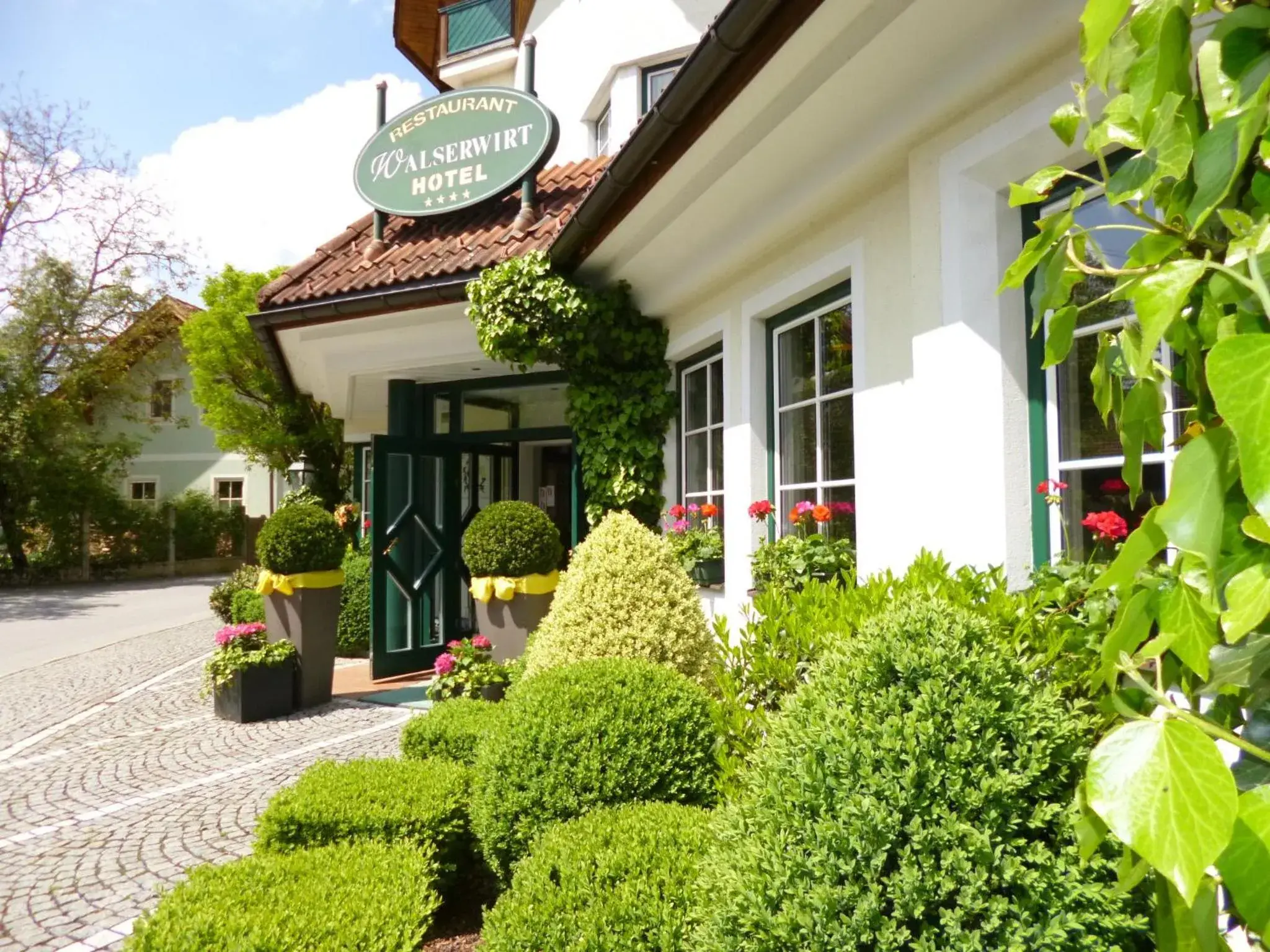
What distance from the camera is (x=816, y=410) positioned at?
416cm

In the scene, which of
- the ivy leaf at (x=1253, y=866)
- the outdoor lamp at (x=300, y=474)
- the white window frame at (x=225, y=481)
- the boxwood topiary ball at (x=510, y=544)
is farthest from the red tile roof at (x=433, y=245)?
the white window frame at (x=225, y=481)

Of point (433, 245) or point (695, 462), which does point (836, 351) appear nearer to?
point (695, 462)

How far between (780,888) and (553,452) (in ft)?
31.0

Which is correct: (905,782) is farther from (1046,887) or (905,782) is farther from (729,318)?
(729,318)

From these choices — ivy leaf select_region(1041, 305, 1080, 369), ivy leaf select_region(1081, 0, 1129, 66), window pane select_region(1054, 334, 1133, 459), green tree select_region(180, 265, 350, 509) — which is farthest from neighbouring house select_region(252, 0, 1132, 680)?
green tree select_region(180, 265, 350, 509)

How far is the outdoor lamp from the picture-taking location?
15.6m

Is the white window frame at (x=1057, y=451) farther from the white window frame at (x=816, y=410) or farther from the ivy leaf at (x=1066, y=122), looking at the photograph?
the ivy leaf at (x=1066, y=122)

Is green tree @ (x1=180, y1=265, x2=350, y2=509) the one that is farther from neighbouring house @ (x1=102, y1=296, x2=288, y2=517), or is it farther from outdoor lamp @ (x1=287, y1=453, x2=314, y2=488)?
neighbouring house @ (x1=102, y1=296, x2=288, y2=517)

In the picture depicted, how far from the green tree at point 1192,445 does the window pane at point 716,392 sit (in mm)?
4471

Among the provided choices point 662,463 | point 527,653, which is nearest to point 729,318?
point 662,463

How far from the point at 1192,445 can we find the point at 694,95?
9.92ft

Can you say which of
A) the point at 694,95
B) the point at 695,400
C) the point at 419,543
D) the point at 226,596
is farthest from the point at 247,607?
the point at 694,95

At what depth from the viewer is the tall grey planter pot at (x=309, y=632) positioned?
6.23 metres

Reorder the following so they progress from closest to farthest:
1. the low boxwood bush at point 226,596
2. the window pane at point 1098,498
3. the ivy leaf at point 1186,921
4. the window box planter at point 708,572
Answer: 1. the ivy leaf at point 1186,921
2. the window pane at point 1098,498
3. the window box planter at point 708,572
4. the low boxwood bush at point 226,596
